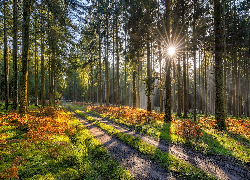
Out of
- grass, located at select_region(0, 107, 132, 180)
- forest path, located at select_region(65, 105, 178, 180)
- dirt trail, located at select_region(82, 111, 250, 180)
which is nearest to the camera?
grass, located at select_region(0, 107, 132, 180)

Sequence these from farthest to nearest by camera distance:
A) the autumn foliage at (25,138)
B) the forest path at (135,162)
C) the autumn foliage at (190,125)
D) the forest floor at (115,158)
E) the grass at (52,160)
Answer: the autumn foliage at (190,125)
the forest path at (135,162)
the forest floor at (115,158)
the grass at (52,160)
the autumn foliage at (25,138)

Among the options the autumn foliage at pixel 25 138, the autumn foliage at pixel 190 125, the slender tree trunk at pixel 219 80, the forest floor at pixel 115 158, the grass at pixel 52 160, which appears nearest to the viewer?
the autumn foliage at pixel 25 138

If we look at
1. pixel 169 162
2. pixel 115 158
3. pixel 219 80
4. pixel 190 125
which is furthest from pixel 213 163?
A: pixel 219 80

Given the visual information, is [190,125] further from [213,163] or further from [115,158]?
[115,158]

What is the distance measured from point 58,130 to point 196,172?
784cm

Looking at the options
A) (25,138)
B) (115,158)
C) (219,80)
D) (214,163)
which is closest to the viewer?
(214,163)

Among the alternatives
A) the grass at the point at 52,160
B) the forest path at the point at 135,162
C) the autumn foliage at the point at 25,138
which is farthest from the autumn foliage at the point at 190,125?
the autumn foliage at the point at 25,138

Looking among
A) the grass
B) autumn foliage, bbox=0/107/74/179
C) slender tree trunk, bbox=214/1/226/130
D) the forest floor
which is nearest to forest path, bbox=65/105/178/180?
the forest floor

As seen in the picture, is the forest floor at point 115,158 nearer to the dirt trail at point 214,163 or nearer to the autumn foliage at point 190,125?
the dirt trail at point 214,163

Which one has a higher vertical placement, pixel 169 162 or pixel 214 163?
pixel 169 162

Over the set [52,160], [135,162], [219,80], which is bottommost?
[135,162]

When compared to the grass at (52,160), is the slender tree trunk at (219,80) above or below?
above

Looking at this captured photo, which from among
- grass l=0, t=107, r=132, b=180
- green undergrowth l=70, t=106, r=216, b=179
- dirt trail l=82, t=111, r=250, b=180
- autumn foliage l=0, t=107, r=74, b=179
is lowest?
dirt trail l=82, t=111, r=250, b=180

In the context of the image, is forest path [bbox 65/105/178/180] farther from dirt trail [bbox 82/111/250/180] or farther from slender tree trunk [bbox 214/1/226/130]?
slender tree trunk [bbox 214/1/226/130]
